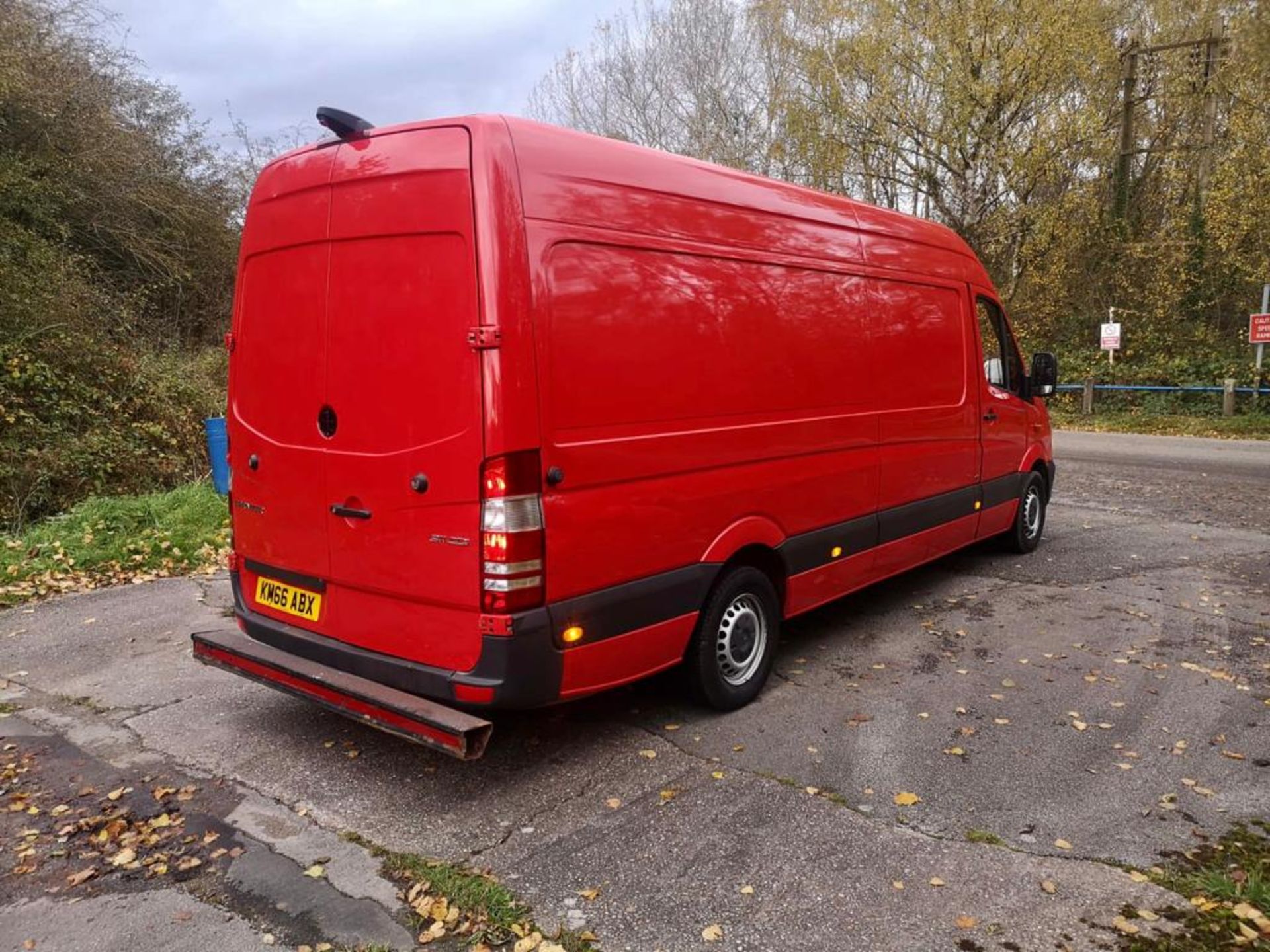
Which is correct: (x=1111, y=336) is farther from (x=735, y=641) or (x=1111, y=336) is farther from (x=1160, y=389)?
(x=735, y=641)

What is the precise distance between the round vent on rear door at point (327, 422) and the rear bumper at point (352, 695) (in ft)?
3.24

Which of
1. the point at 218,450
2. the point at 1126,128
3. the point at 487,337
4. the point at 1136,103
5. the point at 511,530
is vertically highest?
the point at 1136,103

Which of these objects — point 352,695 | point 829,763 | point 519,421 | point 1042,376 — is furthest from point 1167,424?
point 352,695

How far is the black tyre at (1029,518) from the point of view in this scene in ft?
24.3

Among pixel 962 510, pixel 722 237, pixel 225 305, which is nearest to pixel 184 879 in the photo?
pixel 722 237

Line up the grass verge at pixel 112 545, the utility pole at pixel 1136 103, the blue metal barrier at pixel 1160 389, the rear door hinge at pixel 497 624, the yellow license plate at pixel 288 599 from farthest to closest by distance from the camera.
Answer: the utility pole at pixel 1136 103 → the blue metal barrier at pixel 1160 389 → the grass verge at pixel 112 545 → the yellow license plate at pixel 288 599 → the rear door hinge at pixel 497 624

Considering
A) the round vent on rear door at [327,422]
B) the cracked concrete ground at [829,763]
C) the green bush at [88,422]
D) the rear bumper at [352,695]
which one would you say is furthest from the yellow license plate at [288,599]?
the green bush at [88,422]

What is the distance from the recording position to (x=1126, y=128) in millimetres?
23453

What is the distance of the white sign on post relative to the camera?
21312 millimetres

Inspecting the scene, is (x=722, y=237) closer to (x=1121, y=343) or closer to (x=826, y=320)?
(x=826, y=320)

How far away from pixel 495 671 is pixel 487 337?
4.01ft

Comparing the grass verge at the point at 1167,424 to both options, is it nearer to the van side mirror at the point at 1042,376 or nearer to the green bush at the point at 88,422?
the van side mirror at the point at 1042,376

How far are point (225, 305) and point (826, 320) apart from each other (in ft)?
42.6

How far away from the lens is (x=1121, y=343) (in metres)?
22.5
